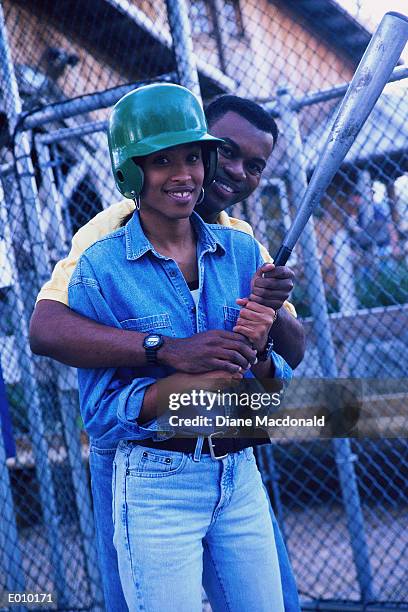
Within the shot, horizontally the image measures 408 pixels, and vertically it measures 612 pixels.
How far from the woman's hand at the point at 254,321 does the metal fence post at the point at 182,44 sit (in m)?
1.74

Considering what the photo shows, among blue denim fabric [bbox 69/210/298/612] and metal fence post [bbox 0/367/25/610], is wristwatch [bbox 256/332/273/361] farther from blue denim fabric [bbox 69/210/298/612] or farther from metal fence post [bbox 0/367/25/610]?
metal fence post [bbox 0/367/25/610]

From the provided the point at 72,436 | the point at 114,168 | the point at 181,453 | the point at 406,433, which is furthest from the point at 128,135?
the point at 406,433

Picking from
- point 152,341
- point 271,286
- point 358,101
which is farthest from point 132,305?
point 358,101

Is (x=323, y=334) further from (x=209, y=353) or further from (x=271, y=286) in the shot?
(x=209, y=353)

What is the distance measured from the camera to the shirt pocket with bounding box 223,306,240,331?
1923 millimetres

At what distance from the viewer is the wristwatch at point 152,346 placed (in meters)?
1.76

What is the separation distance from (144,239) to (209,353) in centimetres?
36

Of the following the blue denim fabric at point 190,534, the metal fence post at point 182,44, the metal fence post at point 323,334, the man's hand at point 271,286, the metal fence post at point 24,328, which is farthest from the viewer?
the metal fence post at point 24,328

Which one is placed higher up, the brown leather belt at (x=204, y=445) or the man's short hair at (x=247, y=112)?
the man's short hair at (x=247, y=112)

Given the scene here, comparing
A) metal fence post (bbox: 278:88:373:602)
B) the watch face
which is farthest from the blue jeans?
metal fence post (bbox: 278:88:373:602)

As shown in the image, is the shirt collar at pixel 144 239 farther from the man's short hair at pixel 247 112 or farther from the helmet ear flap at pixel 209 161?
the man's short hair at pixel 247 112

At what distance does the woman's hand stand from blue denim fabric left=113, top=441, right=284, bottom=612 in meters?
0.32

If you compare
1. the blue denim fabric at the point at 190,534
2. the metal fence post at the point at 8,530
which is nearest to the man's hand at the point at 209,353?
the blue denim fabric at the point at 190,534

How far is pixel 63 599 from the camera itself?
3855mm
